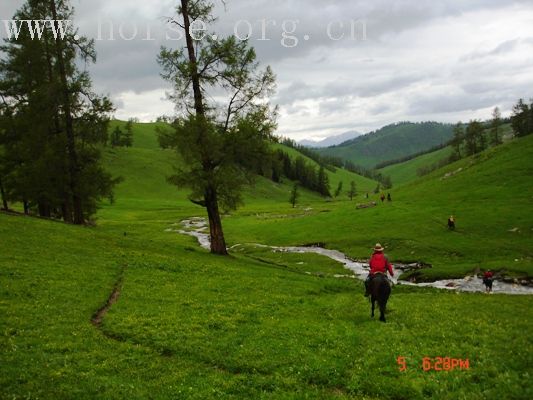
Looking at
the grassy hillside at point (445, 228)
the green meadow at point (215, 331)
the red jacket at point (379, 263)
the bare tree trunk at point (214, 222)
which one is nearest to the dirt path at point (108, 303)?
the green meadow at point (215, 331)

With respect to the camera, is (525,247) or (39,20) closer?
(39,20)

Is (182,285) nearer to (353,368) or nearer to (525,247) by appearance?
(353,368)

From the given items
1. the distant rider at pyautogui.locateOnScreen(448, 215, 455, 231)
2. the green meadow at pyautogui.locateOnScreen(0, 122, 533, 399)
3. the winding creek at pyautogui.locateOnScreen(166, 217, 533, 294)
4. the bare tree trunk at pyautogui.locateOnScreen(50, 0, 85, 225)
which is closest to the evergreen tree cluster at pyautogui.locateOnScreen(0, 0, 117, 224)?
the bare tree trunk at pyautogui.locateOnScreen(50, 0, 85, 225)

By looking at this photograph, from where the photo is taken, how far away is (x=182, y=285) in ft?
83.4

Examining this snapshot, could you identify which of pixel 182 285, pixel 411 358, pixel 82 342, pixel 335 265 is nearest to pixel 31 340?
pixel 82 342

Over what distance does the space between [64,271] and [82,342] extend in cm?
1050

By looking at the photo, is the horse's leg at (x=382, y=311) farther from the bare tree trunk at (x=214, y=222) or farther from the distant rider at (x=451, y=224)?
the distant rider at (x=451, y=224)

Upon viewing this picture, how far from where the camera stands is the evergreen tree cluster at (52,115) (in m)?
39.6

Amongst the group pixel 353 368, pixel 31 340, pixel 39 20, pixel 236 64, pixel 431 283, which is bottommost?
pixel 431 283

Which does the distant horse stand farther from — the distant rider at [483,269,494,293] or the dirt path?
the distant rider at [483,269,494,293]
